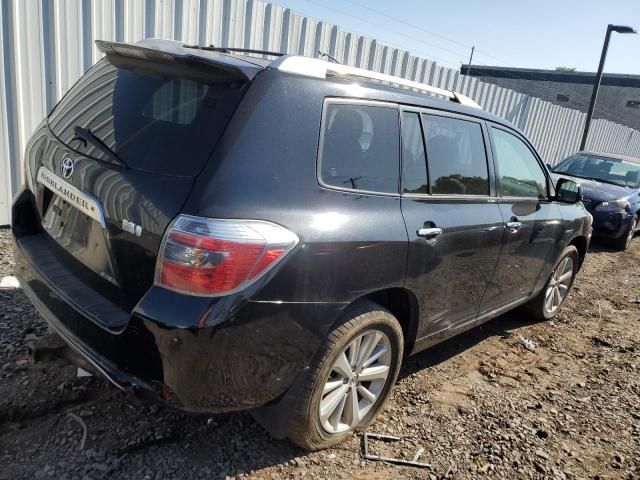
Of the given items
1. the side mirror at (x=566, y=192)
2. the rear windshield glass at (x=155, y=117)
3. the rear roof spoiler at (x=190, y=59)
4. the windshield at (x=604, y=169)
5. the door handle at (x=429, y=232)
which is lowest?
the windshield at (x=604, y=169)

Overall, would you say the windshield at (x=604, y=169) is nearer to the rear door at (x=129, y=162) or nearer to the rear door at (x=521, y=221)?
the rear door at (x=521, y=221)

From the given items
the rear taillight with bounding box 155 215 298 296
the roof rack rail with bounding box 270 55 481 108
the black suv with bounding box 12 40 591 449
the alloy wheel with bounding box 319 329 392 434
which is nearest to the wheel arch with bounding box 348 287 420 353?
the black suv with bounding box 12 40 591 449

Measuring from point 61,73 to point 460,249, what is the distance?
4.42 m

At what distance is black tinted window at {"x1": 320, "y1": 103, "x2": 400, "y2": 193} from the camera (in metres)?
2.21

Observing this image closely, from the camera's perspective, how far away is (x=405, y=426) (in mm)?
2869

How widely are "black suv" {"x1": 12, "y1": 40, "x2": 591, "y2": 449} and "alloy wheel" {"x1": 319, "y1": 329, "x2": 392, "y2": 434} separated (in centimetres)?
1

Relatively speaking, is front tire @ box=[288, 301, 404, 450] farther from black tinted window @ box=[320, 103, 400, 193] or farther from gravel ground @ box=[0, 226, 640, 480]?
black tinted window @ box=[320, 103, 400, 193]

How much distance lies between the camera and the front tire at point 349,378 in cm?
223

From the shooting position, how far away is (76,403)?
8.63ft

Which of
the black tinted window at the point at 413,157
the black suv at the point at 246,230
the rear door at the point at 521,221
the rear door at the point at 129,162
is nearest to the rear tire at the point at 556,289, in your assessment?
the rear door at the point at 521,221

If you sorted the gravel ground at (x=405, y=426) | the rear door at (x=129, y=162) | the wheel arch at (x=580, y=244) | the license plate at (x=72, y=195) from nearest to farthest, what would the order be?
1. the rear door at (x=129, y=162)
2. the license plate at (x=72, y=195)
3. the gravel ground at (x=405, y=426)
4. the wheel arch at (x=580, y=244)

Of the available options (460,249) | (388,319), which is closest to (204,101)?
(388,319)

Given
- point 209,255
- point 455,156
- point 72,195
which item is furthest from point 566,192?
point 72,195

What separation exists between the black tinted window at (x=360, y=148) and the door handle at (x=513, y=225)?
1253mm
